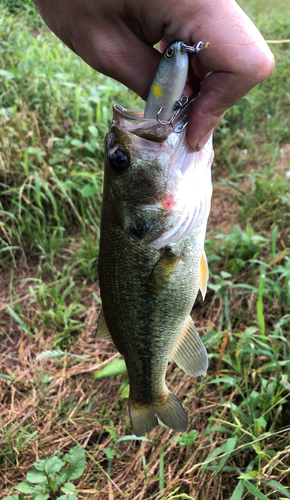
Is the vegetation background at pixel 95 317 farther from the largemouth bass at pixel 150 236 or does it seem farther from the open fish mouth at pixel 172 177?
the open fish mouth at pixel 172 177

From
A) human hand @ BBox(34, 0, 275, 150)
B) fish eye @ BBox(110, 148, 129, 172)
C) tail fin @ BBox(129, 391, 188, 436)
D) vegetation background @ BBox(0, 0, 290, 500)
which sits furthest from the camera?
vegetation background @ BBox(0, 0, 290, 500)

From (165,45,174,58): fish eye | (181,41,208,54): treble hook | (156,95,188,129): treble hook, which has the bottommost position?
(156,95,188,129): treble hook

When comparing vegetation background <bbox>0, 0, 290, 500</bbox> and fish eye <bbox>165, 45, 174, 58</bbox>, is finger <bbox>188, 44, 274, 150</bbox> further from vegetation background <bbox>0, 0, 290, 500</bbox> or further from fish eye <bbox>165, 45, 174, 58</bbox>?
vegetation background <bbox>0, 0, 290, 500</bbox>

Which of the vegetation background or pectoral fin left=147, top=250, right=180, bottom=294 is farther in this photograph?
the vegetation background

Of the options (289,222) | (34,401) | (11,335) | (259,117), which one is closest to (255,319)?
(289,222)

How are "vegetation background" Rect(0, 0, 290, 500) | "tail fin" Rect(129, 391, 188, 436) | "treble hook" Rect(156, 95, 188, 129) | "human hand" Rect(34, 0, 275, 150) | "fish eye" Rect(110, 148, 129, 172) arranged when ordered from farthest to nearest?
"vegetation background" Rect(0, 0, 290, 500) → "tail fin" Rect(129, 391, 188, 436) → "fish eye" Rect(110, 148, 129, 172) → "treble hook" Rect(156, 95, 188, 129) → "human hand" Rect(34, 0, 275, 150)

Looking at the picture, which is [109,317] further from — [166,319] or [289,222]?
[289,222]

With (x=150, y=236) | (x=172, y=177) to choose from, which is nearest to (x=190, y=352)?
(x=150, y=236)

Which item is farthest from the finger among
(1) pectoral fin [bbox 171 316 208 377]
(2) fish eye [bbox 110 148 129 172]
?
(1) pectoral fin [bbox 171 316 208 377]
